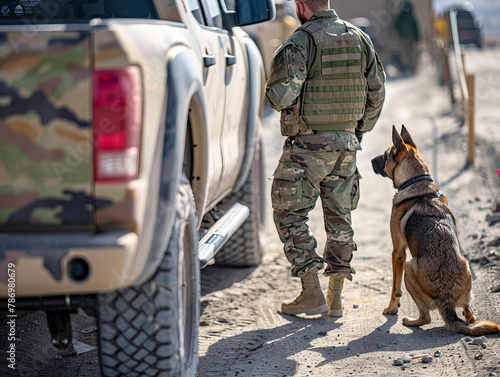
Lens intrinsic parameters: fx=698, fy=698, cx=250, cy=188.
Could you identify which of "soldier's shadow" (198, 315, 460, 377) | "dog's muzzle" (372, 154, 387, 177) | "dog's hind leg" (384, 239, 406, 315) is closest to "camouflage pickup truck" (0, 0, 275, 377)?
"soldier's shadow" (198, 315, 460, 377)

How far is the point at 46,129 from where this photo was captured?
2.31 metres

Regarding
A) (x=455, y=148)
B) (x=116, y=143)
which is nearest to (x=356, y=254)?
(x=116, y=143)

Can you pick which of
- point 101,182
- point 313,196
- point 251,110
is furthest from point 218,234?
point 101,182

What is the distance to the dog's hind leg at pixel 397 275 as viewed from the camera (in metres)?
4.41

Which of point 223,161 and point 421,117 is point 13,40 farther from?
point 421,117

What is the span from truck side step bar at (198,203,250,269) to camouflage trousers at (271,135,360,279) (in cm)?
26

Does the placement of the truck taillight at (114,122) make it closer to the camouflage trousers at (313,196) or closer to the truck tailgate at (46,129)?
the truck tailgate at (46,129)

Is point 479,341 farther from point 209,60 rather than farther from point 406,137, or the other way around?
point 209,60

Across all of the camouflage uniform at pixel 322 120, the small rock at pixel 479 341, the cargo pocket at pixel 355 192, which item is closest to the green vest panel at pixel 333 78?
the camouflage uniform at pixel 322 120

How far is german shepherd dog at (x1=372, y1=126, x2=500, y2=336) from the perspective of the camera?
403cm

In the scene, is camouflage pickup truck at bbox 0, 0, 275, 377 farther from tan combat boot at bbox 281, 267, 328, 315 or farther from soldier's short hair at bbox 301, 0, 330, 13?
tan combat boot at bbox 281, 267, 328, 315

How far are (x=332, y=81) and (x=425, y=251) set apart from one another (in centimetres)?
116

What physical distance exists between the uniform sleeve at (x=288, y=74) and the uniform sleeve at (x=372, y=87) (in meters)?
0.44

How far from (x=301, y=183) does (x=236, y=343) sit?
1.04 metres
